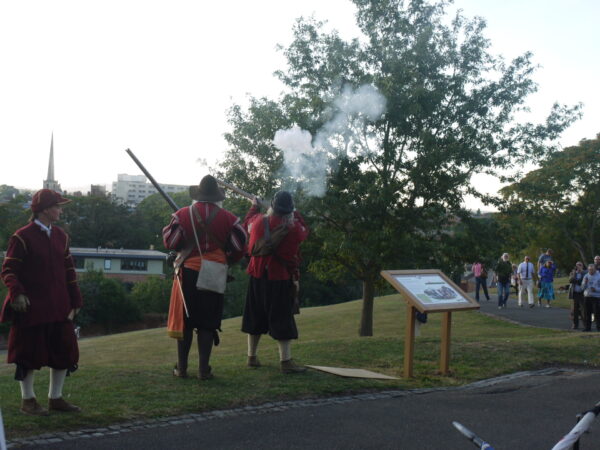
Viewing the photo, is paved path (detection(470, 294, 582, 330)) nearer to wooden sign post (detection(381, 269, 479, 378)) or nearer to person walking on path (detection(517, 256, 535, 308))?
person walking on path (detection(517, 256, 535, 308))

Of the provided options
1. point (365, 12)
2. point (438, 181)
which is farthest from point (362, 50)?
point (438, 181)

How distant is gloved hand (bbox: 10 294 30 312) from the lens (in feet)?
17.8

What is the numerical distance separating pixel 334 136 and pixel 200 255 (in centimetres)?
801

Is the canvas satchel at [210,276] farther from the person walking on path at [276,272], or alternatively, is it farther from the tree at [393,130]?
the tree at [393,130]

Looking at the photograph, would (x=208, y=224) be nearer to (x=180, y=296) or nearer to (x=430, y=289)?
(x=180, y=296)

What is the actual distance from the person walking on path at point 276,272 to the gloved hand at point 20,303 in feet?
9.54

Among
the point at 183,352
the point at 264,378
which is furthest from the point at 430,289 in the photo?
the point at 183,352

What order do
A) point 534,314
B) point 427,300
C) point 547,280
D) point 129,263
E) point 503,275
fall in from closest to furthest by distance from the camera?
point 427,300
point 503,275
point 534,314
point 547,280
point 129,263

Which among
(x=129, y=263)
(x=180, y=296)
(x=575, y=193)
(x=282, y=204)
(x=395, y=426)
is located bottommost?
(x=395, y=426)

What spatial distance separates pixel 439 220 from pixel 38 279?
1219cm

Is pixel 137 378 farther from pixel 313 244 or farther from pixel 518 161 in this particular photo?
pixel 518 161

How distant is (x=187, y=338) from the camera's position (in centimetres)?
724

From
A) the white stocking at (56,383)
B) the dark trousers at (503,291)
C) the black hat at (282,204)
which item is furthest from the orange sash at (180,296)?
the dark trousers at (503,291)

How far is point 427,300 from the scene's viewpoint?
848cm
